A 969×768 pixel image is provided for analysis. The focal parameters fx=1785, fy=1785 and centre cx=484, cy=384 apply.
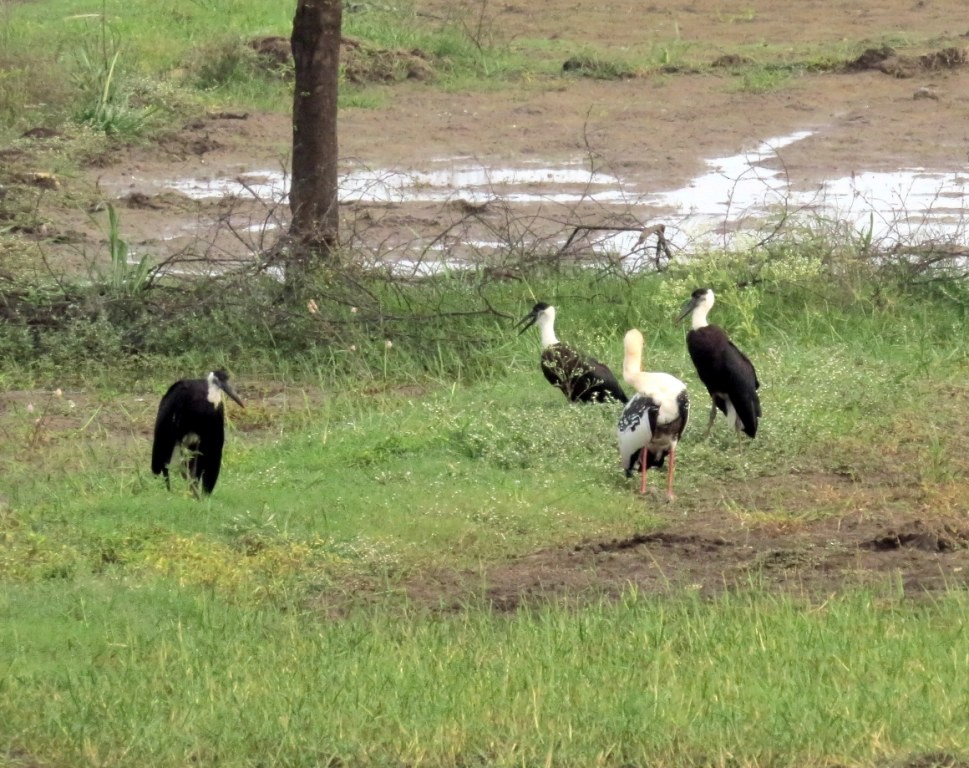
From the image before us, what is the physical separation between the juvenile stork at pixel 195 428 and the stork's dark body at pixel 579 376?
7.06 feet

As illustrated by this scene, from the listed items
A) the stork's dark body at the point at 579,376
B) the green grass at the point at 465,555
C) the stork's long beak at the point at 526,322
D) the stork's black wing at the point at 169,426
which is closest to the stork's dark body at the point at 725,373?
the green grass at the point at 465,555

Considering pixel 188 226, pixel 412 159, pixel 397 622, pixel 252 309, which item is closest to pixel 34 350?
pixel 252 309

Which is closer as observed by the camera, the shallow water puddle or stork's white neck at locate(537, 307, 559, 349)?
stork's white neck at locate(537, 307, 559, 349)

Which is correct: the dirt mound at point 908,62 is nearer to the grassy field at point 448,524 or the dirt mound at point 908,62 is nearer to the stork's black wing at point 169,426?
the grassy field at point 448,524

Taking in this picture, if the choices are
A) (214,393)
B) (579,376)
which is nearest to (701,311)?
(579,376)

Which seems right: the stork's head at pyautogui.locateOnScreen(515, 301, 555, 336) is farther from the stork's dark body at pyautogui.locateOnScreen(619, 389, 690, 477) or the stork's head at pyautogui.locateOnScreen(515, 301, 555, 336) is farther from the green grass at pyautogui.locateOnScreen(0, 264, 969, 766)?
the stork's dark body at pyautogui.locateOnScreen(619, 389, 690, 477)

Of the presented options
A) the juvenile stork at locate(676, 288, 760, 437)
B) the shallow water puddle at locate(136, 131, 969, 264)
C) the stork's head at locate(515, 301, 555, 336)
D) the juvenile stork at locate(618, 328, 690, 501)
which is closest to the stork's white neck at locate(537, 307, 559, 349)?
the stork's head at locate(515, 301, 555, 336)

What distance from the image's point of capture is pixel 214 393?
25.5 ft

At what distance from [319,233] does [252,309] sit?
0.84 m

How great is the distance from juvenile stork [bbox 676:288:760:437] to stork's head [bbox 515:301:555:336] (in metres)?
1.27

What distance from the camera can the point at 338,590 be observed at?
655cm

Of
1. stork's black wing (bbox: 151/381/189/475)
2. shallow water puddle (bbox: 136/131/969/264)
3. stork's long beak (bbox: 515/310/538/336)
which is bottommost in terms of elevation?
shallow water puddle (bbox: 136/131/969/264)

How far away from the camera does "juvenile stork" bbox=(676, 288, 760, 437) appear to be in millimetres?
8375

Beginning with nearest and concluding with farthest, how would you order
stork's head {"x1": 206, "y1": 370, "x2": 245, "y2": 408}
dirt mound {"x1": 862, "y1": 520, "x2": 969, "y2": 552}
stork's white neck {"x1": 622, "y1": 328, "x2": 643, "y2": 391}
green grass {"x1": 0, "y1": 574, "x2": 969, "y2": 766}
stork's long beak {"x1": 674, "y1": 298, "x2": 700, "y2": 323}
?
green grass {"x1": 0, "y1": 574, "x2": 969, "y2": 766} → dirt mound {"x1": 862, "y1": 520, "x2": 969, "y2": 552} → stork's head {"x1": 206, "y1": 370, "x2": 245, "y2": 408} → stork's white neck {"x1": 622, "y1": 328, "x2": 643, "y2": 391} → stork's long beak {"x1": 674, "y1": 298, "x2": 700, "y2": 323}
